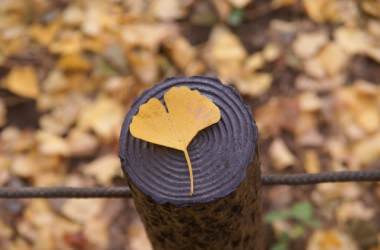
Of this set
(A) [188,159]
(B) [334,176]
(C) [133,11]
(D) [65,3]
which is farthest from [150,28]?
(A) [188,159]

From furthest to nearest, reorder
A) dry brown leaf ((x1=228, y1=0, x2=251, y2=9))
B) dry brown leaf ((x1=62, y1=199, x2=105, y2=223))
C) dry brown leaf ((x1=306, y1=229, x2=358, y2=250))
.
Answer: dry brown leaf ((x1=228, y1=0, x2=251, y2=9))
dry brown leaf ((x1=62, y1=199, x2=105, y2=223))
dry brown leaf ((x1=306, y1=229, x2=358, y2=250))

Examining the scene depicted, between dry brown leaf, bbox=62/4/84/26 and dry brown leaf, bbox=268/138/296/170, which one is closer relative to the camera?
dry brown leaf, bbox=268/138/296/170

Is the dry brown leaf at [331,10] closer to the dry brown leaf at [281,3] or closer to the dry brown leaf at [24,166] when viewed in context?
the dry brown leaf at [281,3]

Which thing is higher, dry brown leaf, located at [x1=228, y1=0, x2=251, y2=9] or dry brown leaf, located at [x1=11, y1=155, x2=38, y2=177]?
dry brown leaf, located at [x1=228, y1=0, x2=251, y2=9]

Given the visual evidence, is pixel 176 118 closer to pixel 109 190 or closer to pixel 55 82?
pixel 109 190

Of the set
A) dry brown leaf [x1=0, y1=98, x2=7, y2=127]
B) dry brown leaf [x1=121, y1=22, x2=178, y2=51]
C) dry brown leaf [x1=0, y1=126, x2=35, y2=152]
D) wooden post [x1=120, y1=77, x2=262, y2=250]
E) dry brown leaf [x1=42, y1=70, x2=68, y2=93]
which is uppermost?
wooden post [x1=120, y1=77, x2=262, y2=250]

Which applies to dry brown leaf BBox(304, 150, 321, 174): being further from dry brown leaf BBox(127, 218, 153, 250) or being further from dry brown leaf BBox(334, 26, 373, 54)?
dry brown leaf BBox(127, 218, 153, 250)

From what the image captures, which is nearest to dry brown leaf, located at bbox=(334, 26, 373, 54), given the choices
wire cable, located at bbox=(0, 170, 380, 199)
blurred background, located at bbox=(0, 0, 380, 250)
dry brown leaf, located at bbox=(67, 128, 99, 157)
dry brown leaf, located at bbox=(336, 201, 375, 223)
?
blurred background, located at bbox=(0, 0, 380, 250)

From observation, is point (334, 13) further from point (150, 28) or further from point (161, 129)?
point (161, 129)
